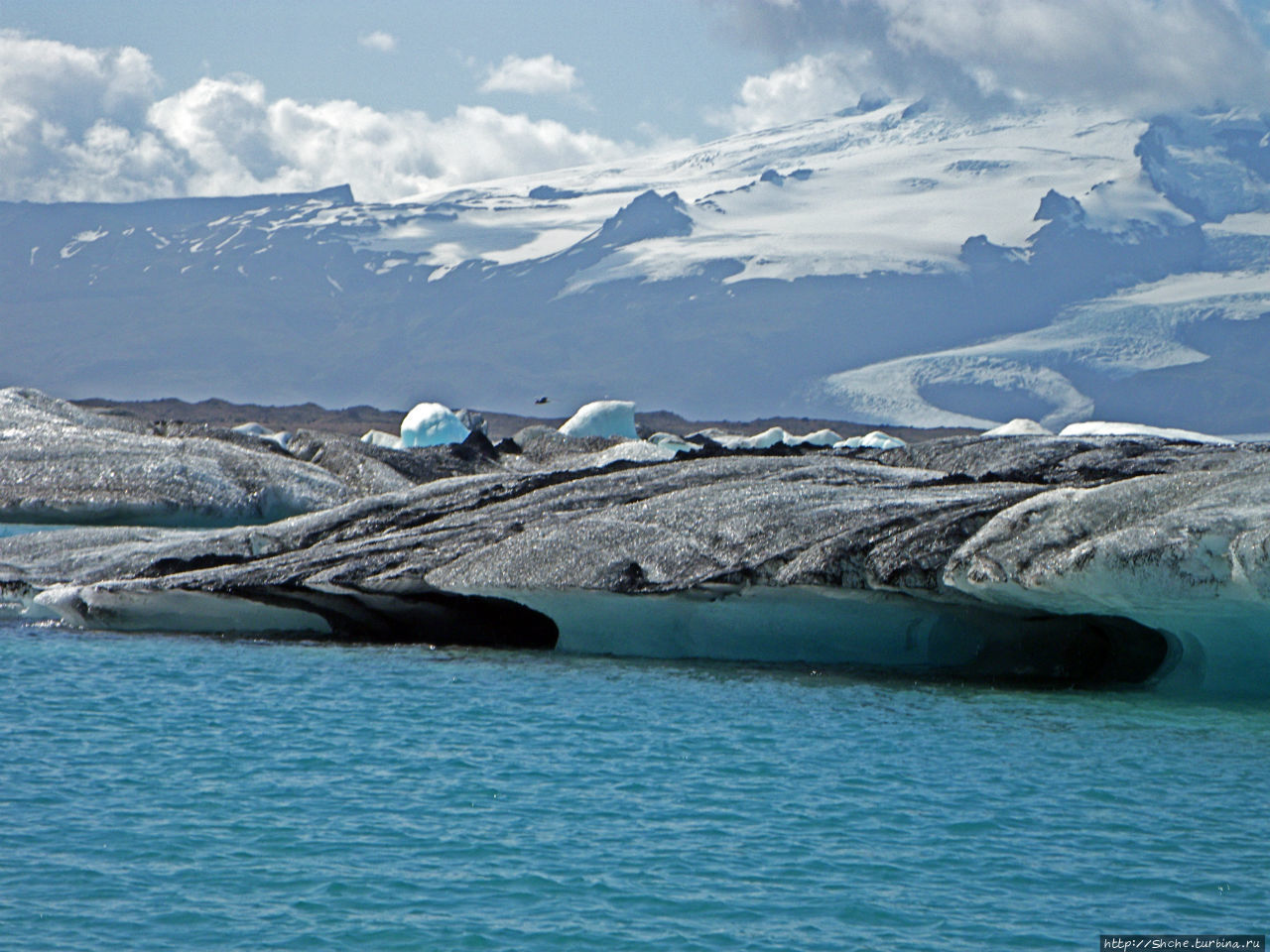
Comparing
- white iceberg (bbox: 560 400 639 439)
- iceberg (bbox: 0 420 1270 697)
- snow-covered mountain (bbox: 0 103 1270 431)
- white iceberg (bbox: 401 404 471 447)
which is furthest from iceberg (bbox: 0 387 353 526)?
snow-covered mountain (bbox: 0 103 1270 431)

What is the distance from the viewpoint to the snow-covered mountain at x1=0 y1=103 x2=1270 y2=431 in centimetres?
11444

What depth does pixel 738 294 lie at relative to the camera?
12338cm

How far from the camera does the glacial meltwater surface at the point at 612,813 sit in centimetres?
546

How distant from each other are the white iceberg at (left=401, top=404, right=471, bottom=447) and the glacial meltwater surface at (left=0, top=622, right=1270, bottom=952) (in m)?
29.3

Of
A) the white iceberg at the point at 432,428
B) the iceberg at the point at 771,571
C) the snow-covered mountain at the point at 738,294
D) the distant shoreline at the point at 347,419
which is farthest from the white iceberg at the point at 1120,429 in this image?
the snow-covered mountain at the point at 738,294

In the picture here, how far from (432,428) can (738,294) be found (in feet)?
282

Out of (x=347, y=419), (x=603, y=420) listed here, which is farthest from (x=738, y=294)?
(x=603, y=420)

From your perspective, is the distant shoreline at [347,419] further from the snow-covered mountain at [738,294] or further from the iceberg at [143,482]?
the iceberg at [143,482]

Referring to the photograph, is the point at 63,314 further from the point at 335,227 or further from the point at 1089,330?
the point at 1089,330

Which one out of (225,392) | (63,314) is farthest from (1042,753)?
(63,314)

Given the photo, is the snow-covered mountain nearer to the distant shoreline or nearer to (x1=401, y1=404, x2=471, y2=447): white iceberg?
the distant shoreline

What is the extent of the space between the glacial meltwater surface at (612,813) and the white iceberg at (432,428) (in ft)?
96.0

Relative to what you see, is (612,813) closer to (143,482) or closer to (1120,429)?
(143,482)

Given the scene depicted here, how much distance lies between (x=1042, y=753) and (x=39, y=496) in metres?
18.5
